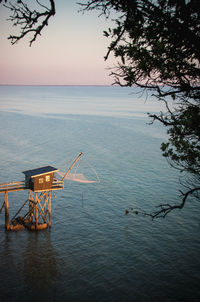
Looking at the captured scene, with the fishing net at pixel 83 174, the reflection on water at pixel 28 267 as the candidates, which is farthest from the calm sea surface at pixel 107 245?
the fishing net at pixel 83 174

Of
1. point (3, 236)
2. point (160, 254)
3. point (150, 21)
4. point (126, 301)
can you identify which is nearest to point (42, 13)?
point (150, 21)

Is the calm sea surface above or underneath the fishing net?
underneath

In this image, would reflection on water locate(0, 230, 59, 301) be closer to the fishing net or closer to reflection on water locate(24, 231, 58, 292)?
reflection on water locate(24, 231, 58, 292)

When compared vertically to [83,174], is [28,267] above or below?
below

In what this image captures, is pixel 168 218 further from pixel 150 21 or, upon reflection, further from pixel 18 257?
pixel 150 21

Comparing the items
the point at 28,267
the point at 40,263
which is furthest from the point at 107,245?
the point at 28,267

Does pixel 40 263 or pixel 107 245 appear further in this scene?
pixel 107 245

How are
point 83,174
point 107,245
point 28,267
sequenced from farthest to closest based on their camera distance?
point 83,174, point 107,245, point 28,267

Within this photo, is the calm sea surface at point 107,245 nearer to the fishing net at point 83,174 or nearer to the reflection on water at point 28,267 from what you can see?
the reflection on water at point 28,267

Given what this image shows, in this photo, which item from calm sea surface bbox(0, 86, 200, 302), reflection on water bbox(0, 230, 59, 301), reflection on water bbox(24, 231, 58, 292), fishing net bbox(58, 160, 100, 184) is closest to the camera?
reflection on water bbox(0, 230, 59, 301)

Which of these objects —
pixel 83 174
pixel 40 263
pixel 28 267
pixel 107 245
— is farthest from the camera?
pixel 83 174

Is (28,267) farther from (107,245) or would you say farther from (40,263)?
(107,245)

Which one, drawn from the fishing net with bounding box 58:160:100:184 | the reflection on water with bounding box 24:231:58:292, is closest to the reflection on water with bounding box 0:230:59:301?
the reflection on water with bounding box 24:231:58:292

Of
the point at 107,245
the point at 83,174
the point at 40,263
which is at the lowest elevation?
the point at 40,263
